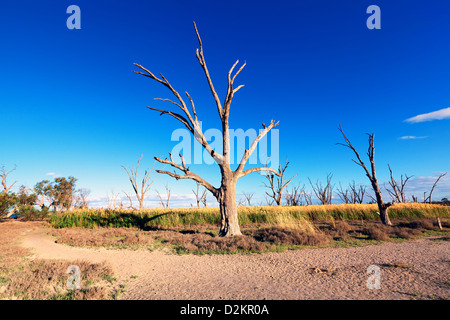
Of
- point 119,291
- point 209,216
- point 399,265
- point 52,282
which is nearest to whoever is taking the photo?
point 119,291

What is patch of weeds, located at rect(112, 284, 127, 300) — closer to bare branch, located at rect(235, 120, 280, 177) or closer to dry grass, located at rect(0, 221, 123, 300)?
dry grass, located at rect(0, 221, 123, 300)

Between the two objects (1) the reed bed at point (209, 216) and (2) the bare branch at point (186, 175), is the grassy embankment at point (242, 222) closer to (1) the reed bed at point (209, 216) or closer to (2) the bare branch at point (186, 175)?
(1) the reed bed at point (209, 216)

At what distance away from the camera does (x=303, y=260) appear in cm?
658

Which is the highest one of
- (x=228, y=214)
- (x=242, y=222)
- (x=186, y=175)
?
(x=186, y=175)

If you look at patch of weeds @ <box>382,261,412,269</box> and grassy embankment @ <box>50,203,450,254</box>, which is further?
grassy embankment @ <box>50,203,450,254</box>

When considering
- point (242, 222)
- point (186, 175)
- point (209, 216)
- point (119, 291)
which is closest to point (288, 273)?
point (119, 291)

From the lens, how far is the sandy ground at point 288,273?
13.2 feet

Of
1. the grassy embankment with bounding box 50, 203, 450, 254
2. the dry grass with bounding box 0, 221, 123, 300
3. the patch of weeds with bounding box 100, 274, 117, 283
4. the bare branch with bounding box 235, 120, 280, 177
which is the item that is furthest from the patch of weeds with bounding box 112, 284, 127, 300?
the bare branch with bounding box 235, 120, 280, 177

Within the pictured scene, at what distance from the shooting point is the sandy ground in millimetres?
4032

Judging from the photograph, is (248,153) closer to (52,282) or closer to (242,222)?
(242,222)

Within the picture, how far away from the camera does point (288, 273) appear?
5344mm

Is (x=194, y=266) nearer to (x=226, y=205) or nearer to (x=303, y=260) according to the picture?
(x=303, y=260)
